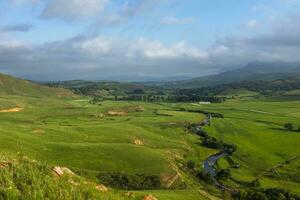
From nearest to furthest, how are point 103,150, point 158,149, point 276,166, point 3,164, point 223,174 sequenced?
point 3,164, point 103,150, point 223,174, point 158,149, point 276,166

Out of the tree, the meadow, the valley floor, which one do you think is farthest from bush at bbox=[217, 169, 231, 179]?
the tree

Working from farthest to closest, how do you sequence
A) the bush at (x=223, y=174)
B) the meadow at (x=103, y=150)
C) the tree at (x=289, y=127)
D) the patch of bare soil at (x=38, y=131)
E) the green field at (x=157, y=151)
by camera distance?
the tree at (x=289, y=127)
the patch of bare soil at (x=38, y=131)
the bush at (x=223, y=174)
the meadow at (x=103, y=150)
the green field at (x=157, y=151)

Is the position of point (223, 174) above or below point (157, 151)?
below

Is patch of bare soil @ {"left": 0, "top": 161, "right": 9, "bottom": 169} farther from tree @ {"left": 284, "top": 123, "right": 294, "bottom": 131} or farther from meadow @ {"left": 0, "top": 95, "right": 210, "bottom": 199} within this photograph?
tree @ {"left": 284, "top": 123, "right": 294, "bottom": 131}

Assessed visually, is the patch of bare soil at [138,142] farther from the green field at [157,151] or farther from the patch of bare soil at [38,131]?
the patch of bare soil at [38,131]

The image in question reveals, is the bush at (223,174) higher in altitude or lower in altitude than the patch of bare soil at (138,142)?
lower

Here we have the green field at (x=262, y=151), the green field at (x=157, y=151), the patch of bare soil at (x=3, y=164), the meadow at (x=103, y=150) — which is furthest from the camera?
the green field at (x=262, y=151)

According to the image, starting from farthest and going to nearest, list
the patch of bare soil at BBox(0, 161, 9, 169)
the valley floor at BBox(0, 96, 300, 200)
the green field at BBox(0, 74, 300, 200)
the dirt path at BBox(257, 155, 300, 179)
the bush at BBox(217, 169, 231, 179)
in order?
the dirt path at BBox(257, 155, 300, 179) < the bush at BBox(217, 169, 231, 179) < the valley floor at BBox(0, 96, 300, 200) < the green field at BBox(0, 74, 300, 200) < the patch of bare soil at BBox(0, 161, 9, 169)

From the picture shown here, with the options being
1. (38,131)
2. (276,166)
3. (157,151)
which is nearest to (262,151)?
(276,166)

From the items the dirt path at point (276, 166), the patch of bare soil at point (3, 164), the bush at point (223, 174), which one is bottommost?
the dirt path at point (276, 166)

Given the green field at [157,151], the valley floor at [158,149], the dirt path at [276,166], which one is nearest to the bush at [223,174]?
the valley floor at [158,149]

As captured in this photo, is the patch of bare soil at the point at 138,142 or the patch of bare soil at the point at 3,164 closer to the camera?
the patch of bare soil at the point at 3,164

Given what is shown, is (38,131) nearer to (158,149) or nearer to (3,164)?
(158,149)
